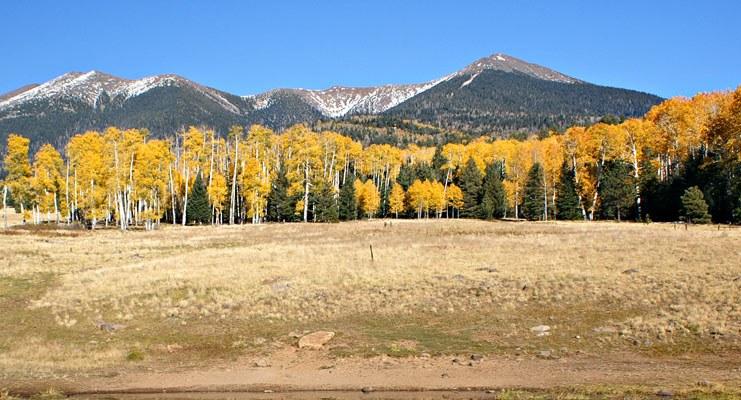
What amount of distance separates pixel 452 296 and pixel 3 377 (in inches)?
729

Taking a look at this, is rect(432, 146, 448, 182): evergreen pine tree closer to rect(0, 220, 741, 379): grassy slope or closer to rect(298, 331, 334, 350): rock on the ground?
rect(0, 220, 741, 379): grassy slope

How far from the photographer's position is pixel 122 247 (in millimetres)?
52406

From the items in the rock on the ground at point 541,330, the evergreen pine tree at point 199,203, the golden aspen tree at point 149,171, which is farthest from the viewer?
the evergreen pine tree at point 199,203

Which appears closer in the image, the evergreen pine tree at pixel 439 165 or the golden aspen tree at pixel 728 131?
the golden aspen tree at pixel 728 131

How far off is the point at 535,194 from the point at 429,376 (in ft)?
240

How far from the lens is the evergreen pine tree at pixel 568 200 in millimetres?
81250

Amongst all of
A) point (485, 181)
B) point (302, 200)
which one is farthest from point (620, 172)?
point (302, 200)

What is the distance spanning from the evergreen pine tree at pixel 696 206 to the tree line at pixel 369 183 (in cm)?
14

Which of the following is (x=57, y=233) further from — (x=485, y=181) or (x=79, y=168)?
(x=485, y=181)

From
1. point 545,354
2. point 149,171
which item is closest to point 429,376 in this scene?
point 545,354

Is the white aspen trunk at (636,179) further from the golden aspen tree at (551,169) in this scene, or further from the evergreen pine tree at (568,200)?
the golden aspen tree at (551,169)

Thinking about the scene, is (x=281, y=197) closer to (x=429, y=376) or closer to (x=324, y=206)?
(x=324, y=206)

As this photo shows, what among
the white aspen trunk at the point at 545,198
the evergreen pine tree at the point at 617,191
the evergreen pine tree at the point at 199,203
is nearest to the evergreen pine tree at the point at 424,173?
the white aspen trunk at the point at 545,198

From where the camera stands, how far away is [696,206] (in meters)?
59.8
